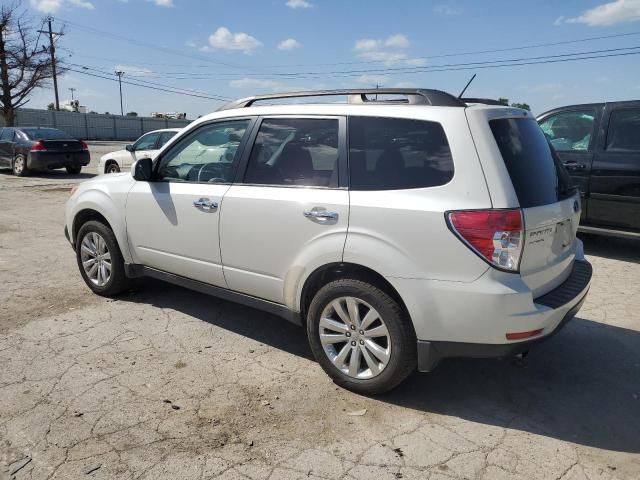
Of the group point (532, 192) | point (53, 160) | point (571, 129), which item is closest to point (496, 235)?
point (532, 192)

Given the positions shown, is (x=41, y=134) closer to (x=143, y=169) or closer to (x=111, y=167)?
(x=111, y=167)

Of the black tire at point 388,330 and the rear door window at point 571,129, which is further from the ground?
the rear door window at point 571,129

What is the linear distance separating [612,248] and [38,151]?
1502 cm

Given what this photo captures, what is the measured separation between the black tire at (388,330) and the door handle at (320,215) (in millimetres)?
387

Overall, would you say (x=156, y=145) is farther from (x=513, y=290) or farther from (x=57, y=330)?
(x=513, y=290)

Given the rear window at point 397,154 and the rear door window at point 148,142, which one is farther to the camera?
the rear door window at point 148,142

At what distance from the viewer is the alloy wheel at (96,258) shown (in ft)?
16.0

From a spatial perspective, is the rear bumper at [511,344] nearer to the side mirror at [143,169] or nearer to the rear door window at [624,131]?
the side mirror at [143,169]

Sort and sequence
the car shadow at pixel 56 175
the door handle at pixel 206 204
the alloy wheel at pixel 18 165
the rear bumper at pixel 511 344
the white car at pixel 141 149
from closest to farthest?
the rear bumper at pixel 511 344, the door handle at pixel 206 204, the white car at pixel 141 149, the alloy wheel at pixel 18 165, the car shadow at pixel 56 175

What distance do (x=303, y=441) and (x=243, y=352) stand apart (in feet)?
3.96

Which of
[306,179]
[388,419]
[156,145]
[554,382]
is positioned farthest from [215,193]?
[156,145]

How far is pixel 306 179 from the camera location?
352cm

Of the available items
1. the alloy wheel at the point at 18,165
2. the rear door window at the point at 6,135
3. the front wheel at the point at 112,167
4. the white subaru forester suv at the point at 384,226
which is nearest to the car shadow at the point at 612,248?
the white subaru forester suv at the point at 384,226

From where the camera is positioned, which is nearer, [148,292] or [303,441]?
[303,441]
